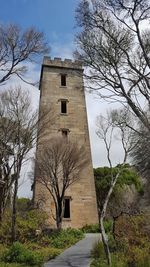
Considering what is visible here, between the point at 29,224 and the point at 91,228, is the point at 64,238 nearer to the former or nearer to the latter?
the point at 29,224

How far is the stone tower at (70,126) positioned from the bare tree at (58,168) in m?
1.32

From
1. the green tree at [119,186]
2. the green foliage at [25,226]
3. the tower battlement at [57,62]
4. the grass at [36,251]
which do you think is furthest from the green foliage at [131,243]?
the tower battlement at [57,62]

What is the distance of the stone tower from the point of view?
25.8 m

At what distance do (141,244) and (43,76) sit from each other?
75.4 feet

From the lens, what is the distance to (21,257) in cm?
1234

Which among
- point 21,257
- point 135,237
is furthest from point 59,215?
point 135,237

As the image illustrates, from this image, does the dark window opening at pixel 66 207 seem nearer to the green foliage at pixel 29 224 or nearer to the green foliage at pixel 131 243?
the green foliage at pixel 29 224

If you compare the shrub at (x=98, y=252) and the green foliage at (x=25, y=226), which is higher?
the green foliage at (x=25, y=226)

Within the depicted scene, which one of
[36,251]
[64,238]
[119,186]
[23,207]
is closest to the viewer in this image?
[36,251]

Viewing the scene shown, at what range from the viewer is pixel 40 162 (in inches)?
934

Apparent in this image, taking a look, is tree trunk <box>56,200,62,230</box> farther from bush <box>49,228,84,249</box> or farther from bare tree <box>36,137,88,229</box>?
bush <box>49,228,84,249</box>

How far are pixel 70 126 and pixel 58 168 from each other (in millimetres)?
5817

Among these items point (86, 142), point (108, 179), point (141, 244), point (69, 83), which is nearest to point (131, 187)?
point (108, 179)

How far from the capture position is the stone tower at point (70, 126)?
2578 centimetres
